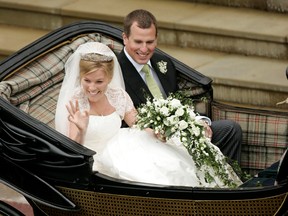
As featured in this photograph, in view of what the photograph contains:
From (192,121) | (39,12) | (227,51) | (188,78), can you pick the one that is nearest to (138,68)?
(188,78)

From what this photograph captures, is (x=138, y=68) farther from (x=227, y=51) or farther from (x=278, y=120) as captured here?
(x=227, y=51)

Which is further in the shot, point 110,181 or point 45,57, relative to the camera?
point 45,57

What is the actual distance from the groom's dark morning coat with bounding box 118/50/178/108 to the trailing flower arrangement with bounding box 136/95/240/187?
0.52 meters

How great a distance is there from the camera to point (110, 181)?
6.21 metres

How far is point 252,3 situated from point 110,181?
3.62 meters

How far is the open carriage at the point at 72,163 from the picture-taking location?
6.05 metres

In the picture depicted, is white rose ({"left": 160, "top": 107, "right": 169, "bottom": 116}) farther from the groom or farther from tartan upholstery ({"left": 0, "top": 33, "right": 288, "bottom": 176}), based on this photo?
tartan upholstery ({"left": 0, "top": 33, "right": 288, "bottom": 176})

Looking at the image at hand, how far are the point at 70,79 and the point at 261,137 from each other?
1107mm

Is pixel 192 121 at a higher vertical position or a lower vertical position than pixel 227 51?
lower

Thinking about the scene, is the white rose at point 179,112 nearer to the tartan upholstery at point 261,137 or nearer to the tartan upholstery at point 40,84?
the tartan upholstery at point 261,137

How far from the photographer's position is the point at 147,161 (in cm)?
644

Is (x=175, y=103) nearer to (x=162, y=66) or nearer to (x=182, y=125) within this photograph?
(x=182, y=125)

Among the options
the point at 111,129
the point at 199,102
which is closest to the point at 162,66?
the point at 199,102

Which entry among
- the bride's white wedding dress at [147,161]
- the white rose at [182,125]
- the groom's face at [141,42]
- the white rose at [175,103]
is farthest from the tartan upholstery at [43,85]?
the white rose at [182,125]
